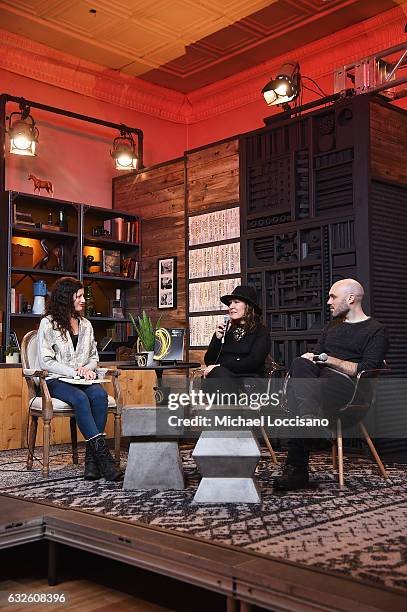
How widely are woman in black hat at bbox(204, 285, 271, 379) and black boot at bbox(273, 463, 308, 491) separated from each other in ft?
3.17

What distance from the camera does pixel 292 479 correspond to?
12.6 feet

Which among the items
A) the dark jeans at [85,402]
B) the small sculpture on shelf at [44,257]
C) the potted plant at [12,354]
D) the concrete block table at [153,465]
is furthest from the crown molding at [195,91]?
the concrete block table at [153,465]

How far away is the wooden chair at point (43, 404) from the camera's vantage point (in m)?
4.36

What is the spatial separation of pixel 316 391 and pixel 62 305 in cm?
183

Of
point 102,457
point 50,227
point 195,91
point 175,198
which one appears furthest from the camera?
point 195,91

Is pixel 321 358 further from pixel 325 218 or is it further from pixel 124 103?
pixel 124 103

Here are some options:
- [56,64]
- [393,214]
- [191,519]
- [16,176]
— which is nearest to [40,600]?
[191,519]

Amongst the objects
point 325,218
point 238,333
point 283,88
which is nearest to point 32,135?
point 283,88

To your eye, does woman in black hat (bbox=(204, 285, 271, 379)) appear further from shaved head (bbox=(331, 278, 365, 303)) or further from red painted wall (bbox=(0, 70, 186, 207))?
red painted wall (bbox=(0, 70, 186, 207))

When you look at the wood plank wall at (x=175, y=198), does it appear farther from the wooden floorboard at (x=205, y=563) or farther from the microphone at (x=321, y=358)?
the wooden floorboard at (x=205, y=563)

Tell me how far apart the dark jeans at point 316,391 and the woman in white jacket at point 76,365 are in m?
1.18

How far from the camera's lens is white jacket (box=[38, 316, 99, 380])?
452cm

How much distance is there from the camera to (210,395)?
4871 mm

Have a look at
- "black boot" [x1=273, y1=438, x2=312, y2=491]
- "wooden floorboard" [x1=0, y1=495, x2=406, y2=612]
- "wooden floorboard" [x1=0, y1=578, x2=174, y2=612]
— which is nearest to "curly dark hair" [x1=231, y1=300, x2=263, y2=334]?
"black boot" [x1=273, y1=438, x2=312, y2=491]
